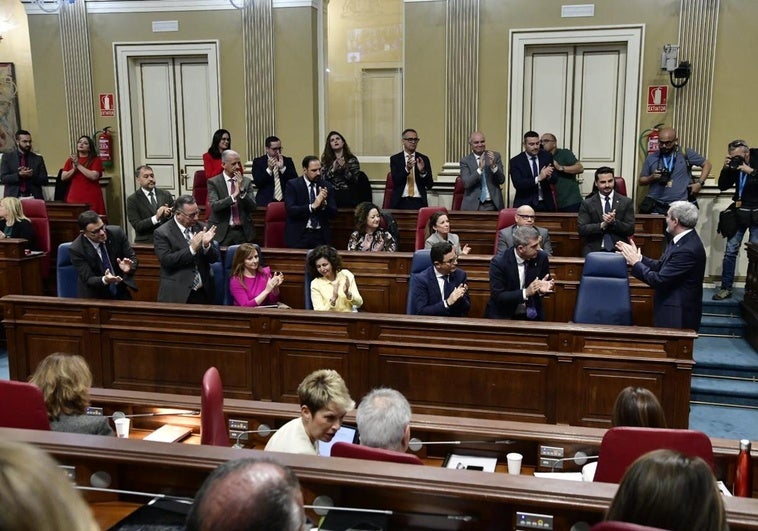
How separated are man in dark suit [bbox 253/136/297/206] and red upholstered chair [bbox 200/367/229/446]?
4613 mm

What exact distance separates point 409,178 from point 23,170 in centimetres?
436

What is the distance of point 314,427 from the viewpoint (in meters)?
2.76

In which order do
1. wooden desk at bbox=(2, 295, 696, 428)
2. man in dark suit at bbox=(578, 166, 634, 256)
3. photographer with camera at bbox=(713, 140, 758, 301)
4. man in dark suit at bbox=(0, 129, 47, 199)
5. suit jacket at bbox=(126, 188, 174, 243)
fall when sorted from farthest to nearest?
man in dark suit at bbox=(0, 129, 47, 199) < photographer with camera at bbox=(713, 140, 758, 301) < suit jacket at bbox=(126, 188, 174, 243) < man in dark suit at bbox=(578, 166, 634, 256) < wooden desk at bbox=(2, 295, 696, 428)

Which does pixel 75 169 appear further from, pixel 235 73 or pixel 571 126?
pixel 571 126

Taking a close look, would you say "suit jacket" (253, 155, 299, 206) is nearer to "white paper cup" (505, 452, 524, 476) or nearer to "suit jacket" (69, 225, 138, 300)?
"suit jacket" (69, 225, 138, 300)

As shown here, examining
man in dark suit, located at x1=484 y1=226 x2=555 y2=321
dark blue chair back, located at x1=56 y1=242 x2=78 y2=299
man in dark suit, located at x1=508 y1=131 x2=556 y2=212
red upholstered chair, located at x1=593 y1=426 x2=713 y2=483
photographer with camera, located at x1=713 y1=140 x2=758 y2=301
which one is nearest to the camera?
red upholstered chair, located at x1=593 y1=426 x2=713 y2=483

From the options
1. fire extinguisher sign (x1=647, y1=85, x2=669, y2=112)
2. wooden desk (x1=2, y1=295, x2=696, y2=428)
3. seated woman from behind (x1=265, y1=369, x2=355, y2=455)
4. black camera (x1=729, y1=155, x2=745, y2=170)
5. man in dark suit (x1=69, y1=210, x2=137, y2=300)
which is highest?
fire extinguisher sign (x1=647, y1=85, x2=669, y2=112)

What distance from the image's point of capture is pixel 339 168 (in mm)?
7242

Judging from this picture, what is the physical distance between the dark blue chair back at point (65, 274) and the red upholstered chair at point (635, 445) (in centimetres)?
429

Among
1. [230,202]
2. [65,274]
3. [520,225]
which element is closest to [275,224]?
[230,202]

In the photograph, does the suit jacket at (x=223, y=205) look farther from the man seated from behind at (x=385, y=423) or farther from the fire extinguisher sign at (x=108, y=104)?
the man seated from behind at (x=385, y=423)

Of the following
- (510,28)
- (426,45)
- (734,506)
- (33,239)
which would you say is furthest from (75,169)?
(734,506)

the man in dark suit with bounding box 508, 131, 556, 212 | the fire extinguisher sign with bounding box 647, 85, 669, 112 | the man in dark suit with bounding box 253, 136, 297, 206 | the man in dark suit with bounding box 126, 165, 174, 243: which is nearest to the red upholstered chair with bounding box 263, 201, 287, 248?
the man in dark suit with bounding box 253, 136, 297, 206

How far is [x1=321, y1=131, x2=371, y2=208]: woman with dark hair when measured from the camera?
7.21 meters
